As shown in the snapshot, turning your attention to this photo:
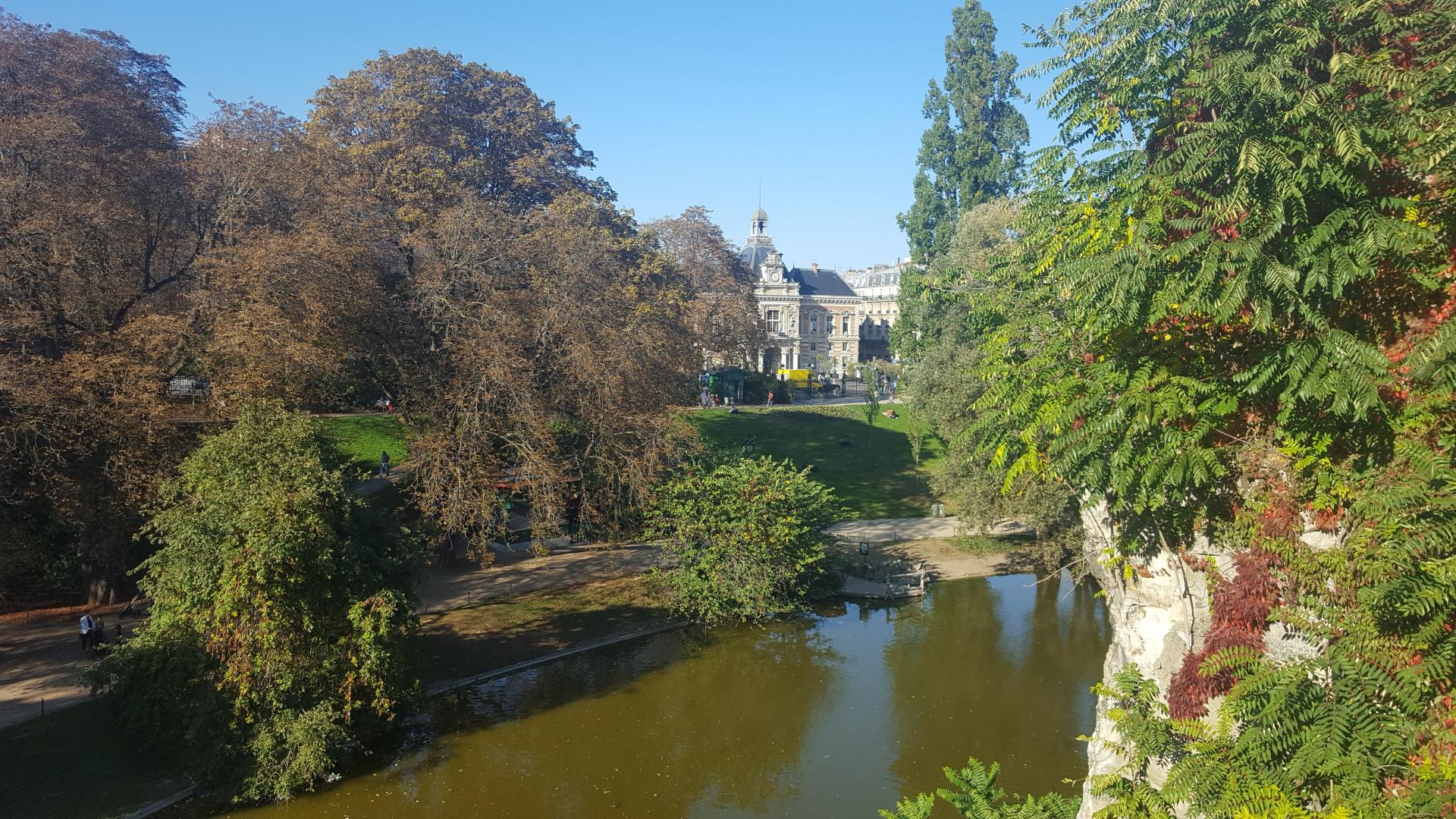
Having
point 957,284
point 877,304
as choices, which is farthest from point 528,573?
point 877,304

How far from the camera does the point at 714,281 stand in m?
51.0

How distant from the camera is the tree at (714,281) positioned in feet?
158

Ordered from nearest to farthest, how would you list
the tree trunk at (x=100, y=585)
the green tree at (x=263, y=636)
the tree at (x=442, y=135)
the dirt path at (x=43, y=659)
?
the green tree at (x=263, y=636)
the dirt path at (x=43, y=659)
the tree trunk at (x=100, y=585)
the tree at (x=442, y=135)

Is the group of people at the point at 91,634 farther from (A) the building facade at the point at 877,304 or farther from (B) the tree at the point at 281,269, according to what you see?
(A) the building facade at the point at 877,304

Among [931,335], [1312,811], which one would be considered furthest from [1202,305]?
[931,335]

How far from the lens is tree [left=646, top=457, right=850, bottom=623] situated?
2320 cm

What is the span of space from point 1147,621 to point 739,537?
1468 centimetres

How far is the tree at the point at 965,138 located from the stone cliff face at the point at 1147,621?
128 feet

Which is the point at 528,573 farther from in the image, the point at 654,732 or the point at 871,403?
the point at 871,403

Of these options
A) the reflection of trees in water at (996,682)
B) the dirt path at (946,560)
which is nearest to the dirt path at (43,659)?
the reflection of trees in water at (996,682)

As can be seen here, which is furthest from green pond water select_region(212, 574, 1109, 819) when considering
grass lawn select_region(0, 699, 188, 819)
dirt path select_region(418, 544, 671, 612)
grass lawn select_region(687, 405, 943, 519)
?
grass lawn select_region(687, 405, 943, 519)

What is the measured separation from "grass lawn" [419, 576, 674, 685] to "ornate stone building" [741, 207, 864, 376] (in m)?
57.4

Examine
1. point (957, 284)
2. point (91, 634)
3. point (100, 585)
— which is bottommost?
point (91, 634)

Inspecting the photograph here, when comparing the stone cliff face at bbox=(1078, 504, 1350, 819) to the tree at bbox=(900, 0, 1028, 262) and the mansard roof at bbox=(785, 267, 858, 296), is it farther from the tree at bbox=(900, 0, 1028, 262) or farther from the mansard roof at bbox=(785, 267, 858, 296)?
the mansard roof at bbox=(785, 267, 858, 296)
